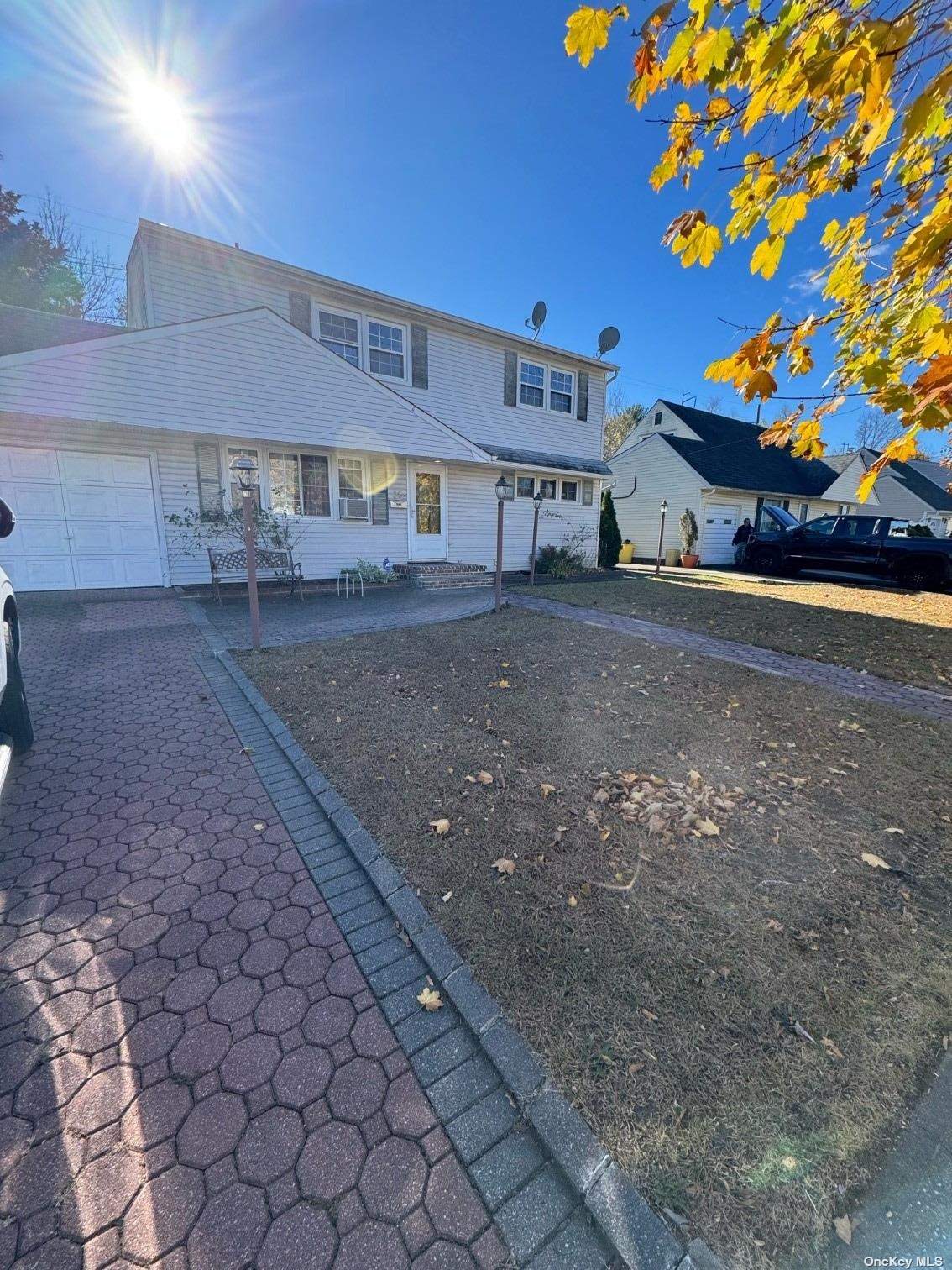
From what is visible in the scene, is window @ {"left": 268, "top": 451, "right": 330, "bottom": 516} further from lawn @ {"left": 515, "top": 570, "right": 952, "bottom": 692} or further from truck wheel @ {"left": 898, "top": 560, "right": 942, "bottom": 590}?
truck wheel @ {"left": 898, "top": 560, "right": 942, "bottom": 590}

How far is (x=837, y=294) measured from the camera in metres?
2.75

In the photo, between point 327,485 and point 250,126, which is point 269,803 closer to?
point 327,485

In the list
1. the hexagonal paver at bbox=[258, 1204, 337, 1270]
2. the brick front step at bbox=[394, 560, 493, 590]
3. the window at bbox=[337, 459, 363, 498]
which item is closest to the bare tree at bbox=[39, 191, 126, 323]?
the window at bbox=[337, 459, 363, 498]

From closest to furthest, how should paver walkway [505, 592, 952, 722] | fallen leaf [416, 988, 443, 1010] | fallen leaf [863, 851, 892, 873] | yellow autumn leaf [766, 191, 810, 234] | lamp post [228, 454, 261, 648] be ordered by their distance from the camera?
fallen leaf [416, 988, 443, 1010] < yellow autumn leaf [766, 191, 810, 234] < fallen leaf [863, 851, 892, 873] < paver walkway [505, 592, 952, 722] < lamp post [228, 454, 261, 648]

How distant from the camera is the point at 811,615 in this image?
9617 mm

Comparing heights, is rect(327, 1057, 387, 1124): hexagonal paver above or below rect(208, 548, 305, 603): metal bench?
below

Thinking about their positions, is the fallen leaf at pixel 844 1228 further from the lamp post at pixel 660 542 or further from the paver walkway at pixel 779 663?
the lamp post at pixel 660 542

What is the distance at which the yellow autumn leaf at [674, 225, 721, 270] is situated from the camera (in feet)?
7.86

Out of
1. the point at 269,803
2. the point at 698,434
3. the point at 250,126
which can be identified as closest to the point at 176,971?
the point at 269,803

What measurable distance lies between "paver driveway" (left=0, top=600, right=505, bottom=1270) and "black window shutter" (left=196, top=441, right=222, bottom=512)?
7.90 m

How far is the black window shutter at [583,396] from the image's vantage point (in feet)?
50.0

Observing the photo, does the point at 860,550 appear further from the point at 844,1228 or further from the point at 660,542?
the point at 844,1228

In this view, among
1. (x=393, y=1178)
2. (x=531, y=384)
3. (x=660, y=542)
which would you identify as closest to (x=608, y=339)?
(x=531, y=384)

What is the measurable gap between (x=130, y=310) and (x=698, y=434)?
2088 cm
